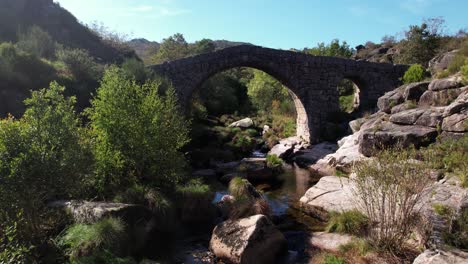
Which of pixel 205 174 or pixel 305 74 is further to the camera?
pixel 305 74

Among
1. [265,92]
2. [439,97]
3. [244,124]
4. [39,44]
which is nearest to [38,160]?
[439,97]

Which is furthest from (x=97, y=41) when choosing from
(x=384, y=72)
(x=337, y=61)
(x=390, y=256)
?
(x=390, y=256)

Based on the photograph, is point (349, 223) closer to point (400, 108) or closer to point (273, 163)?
point (273, 163)

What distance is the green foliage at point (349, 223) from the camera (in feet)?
23.3

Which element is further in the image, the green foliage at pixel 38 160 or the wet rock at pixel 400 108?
the wet rock at pixel 400 108

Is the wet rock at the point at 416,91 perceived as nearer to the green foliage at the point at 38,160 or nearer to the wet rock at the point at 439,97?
the wet rock at the point at 439,97

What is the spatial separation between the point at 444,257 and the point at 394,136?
7.88 m

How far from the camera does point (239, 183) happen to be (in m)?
9.85

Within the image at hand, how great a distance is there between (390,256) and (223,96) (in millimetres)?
24637

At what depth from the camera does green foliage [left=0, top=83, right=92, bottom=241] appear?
491 centimetres

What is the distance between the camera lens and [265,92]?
2906 cm

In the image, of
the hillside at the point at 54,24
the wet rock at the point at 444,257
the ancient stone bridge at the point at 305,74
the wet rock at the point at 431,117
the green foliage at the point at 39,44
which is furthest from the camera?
the hillside at the point at 54,24

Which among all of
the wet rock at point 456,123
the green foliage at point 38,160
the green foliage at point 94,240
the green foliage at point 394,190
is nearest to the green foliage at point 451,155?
the wet rock at point 456,123

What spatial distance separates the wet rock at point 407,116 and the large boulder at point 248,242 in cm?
872
